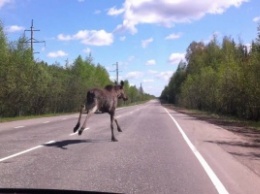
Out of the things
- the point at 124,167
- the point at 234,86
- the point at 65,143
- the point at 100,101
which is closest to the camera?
the point at 124,167

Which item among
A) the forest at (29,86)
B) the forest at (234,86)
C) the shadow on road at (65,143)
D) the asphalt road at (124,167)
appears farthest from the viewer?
the forest at (29,86)

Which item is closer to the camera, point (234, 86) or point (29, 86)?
point (234, 86)

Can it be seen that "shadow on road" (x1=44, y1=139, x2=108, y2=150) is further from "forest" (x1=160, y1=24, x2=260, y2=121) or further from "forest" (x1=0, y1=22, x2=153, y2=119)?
"forest" (x1=0, y1=22, x2=153, y2=119)

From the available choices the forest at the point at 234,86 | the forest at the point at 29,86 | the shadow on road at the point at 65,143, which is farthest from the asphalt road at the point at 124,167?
the forest at the point at 29,86

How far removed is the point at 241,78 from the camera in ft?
131

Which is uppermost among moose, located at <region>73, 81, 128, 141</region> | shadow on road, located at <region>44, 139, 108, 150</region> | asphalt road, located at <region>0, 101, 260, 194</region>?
moose, located at <region>73, 81, 128, 141</region>

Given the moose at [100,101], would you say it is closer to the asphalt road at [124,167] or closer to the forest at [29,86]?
the asphalt road at [124,167]

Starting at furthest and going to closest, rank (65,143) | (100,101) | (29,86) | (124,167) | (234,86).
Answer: (29,86) → (234,86) → (100,101) → (65,143) → (124,167)

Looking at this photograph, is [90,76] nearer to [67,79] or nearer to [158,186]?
[67,79]

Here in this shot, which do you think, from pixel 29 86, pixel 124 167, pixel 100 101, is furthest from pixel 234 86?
pixel 124 167

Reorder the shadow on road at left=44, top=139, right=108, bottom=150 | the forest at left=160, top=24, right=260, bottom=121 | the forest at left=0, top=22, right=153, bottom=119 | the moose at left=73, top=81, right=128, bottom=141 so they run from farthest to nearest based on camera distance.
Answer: the forest at left=0, top=22, right=153, bottom=119, the forest at left=160, top=24, right=260, bottom=121, the moose at left=73, top=81, right=128, bottom=141, the shadow on road at left=44, top=139, right=108, bottom=150

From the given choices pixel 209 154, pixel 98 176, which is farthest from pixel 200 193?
pixel 209 154

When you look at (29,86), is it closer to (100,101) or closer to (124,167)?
(100,101)

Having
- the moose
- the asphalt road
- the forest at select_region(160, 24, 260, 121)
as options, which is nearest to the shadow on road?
the asphalt road
